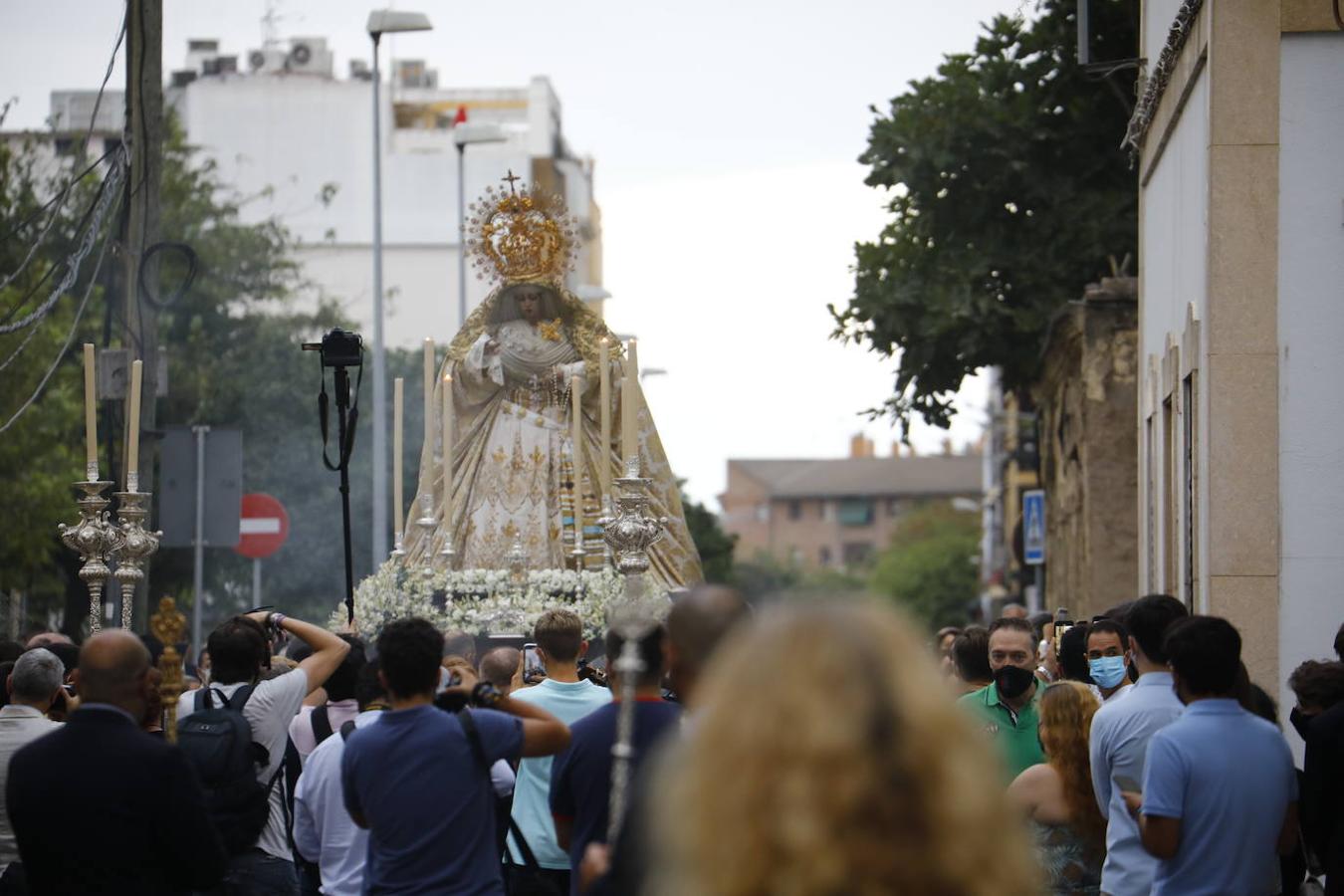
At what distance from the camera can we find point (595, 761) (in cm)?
550

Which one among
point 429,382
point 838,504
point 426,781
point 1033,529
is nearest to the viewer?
point 426,781

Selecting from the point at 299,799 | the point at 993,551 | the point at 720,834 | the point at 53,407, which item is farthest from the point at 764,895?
the point at 993,551

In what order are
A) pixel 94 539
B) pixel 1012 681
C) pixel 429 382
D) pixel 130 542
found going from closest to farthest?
pixel 1012 681
pixel 94 539
pixel 130 542
pixel 429 382

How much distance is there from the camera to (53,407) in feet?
90.7

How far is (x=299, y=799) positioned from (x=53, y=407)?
71.3ft

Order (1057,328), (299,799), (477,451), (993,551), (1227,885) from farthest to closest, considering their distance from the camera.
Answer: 1. (993,551)
2. (1057,328)
3. (477,451)
4. (299,799)
5. (1227,885)

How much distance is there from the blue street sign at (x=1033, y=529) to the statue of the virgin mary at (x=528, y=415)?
13309 mm

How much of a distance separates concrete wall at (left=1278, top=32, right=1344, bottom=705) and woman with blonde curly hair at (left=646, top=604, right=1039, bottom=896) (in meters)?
8.96

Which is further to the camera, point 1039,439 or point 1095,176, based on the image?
point 1039,439

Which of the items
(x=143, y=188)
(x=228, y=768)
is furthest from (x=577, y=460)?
(x=228, y=768)

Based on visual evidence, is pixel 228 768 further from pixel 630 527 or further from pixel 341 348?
pixel 630 527

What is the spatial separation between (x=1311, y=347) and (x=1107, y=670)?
3531 mm

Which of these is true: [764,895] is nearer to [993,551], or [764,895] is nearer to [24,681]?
[24,681]

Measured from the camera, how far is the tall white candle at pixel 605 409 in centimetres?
1214
